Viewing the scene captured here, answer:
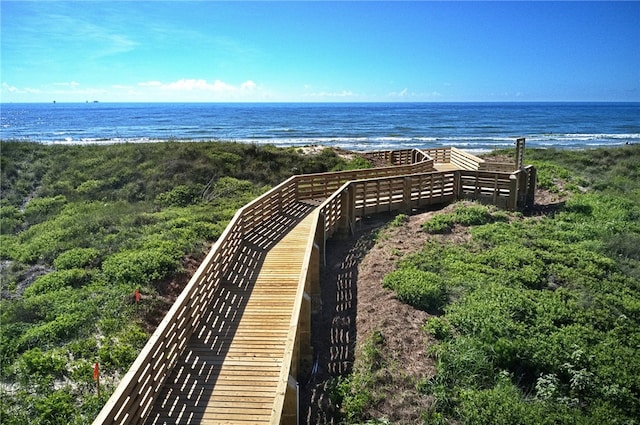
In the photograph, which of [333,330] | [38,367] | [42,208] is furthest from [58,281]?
[42,208]

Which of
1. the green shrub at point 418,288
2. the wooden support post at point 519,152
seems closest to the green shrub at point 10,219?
the green shrub at point 418,288

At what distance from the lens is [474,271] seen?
12523mm

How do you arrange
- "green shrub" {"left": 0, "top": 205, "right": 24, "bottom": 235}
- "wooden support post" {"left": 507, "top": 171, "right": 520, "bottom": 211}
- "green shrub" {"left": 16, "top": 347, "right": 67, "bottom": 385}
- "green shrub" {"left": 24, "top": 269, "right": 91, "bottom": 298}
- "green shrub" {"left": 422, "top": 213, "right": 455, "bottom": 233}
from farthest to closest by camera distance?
"green shrub" {"left": 0, "top": 205, "right": 24, "bottom": 235}
"wooden support post" {"left": 507, "top": 171, "right": 520, "bottom": 211}
"green shrub" {"left": 422, "top": 213, "right": 455, "bottom": 233}
"green shrub" {"left": 24, "top": 269, "right": 91, "bottom": 298}
"green shrub" {"left": 16, "top": 347, "right": 67, "bottom": 385}

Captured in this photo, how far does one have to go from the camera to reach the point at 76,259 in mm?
14430

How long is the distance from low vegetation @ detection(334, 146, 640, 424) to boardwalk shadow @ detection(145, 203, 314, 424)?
2.40 meters

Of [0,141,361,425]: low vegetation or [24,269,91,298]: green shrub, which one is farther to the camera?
[24,269,91,298]: green shrub

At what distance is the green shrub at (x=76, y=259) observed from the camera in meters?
14.2

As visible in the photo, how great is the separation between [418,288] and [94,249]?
10438mm

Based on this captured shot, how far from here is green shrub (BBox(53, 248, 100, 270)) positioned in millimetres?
14180

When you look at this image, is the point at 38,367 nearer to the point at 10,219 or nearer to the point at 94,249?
the point at 94,249

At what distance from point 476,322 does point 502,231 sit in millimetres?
6586

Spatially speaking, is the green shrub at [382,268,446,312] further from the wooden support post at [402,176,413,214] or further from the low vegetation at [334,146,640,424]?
the wooden support post at [402,176,413,214]

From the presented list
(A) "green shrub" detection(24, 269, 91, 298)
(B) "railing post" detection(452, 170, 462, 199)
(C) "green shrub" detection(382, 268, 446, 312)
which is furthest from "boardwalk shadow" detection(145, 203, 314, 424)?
(B) "railing post" detection(452, 170, 462, 199)

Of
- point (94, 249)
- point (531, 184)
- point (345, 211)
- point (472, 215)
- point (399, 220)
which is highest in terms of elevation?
point (531, 184)
